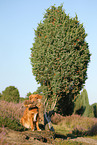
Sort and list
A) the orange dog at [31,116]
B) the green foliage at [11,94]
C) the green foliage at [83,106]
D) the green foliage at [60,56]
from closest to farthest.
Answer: the orange dog at [31,116]
the green foliage at [60,56]
the green foliage at [11,94]
the green foliage at [83,106]

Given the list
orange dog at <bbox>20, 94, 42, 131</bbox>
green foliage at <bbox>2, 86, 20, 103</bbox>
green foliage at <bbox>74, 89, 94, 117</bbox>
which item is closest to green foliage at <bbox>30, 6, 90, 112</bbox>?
orange dog at <bbox>20, 94, 42, 131</bbox>

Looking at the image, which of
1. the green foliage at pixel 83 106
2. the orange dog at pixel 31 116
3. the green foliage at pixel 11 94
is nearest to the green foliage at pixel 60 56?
the orange dog at pixel 31 116

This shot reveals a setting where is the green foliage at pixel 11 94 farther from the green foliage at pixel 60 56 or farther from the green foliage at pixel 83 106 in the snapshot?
the green foliage at pixel 60 56

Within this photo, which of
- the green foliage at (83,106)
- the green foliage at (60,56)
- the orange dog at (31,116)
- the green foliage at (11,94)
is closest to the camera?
the orange dog at (31,116)

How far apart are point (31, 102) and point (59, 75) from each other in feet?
7.80

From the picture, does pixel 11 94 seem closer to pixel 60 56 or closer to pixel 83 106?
pixel 83 106

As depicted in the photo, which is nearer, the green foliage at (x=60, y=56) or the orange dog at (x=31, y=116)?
the orange dog at (x=31, y=116)

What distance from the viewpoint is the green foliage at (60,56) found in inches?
486

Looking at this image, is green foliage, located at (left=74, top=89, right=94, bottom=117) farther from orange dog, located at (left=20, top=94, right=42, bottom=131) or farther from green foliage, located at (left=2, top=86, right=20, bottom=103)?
orange dog, located at (left=20, top=94, right=42, bottom=131)

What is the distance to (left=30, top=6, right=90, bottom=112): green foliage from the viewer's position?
40.5 feet

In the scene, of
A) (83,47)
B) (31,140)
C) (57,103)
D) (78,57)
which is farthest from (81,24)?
(31,140)

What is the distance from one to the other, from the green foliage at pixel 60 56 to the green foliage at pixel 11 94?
10.9 m

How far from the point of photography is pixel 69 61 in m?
12.4

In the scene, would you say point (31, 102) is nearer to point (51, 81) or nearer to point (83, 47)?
point (51, 81)
